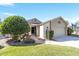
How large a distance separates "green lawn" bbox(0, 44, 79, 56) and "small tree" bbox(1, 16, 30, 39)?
0.41 metres

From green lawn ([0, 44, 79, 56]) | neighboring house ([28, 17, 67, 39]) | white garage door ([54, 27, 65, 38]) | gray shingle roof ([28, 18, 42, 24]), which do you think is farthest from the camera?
white garage door ([54, 27, 65, 38])

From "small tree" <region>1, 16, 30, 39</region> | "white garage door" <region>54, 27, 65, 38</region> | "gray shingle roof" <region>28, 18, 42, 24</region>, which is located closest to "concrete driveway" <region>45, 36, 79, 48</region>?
"white garage door" <region>54, 27, 65, 38</region>

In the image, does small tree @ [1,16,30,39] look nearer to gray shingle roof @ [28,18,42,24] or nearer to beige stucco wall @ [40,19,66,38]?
gray shingle roof @ [28,18,42,24]

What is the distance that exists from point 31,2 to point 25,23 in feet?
2.19

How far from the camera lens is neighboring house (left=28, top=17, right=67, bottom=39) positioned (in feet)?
16.3

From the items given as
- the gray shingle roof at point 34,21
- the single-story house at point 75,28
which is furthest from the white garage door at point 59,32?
the gray shingle roof at point 34,21

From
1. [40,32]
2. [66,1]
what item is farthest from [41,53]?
[66,1]

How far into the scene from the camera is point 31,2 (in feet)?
15.3

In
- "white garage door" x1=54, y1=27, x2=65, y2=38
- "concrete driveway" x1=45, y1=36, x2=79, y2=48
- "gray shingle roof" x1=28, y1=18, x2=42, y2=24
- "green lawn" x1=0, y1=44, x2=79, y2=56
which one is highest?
"gray shingle roof" x1=28, y1=18, x2=42, y2=24

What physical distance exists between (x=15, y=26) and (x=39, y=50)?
0.98 meters

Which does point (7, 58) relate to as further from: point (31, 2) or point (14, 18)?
point (31, 2)

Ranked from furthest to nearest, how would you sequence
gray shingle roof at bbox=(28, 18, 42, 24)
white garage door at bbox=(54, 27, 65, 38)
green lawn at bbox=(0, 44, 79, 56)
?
white garage door at bbox=(54, 27, 65, 38), gray shingle roof at bbox=(28, 18, 42, 24), green lawn at bbox=(0, 44, 79, 56)

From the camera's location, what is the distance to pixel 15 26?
524 centimetres

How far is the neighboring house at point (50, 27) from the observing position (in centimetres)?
497
